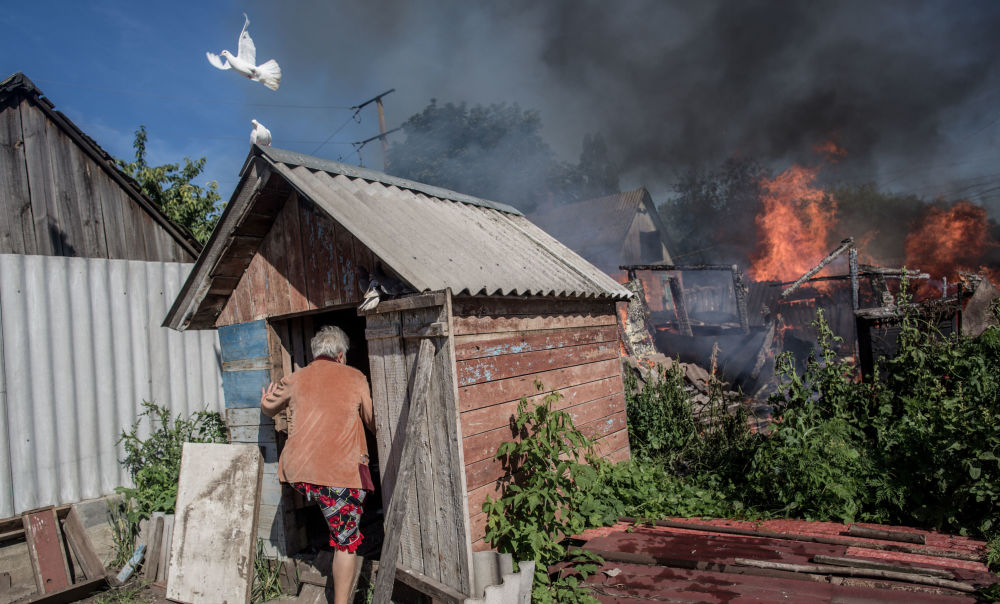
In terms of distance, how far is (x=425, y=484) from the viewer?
4.52m

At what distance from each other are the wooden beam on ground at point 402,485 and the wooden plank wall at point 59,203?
20.7ft

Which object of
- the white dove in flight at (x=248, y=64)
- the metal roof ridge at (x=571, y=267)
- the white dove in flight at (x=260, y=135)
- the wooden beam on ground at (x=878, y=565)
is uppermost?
the white dove in flight at (x=248, y=64)

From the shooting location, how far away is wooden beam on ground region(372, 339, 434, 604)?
3.97 metres

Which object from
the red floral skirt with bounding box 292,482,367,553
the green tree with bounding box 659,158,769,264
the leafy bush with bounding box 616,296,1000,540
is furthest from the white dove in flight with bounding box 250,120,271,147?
the green tree with bounding box 659,158,769,264

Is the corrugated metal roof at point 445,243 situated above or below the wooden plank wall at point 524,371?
above

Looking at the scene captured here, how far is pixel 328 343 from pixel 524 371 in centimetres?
176

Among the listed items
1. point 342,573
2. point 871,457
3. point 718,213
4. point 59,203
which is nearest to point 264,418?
point 342,573

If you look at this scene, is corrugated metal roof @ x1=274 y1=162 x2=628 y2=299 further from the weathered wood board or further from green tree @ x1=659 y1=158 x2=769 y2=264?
green tree @ x1=659 y1=158 x2=769 y2=264

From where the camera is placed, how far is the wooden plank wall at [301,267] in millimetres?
5086

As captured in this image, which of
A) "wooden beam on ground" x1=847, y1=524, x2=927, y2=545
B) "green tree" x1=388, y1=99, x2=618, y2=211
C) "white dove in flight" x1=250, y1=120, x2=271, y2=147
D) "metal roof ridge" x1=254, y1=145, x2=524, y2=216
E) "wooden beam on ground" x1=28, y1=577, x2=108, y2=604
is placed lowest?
"wooden beam on ground" x1=28, y1=577, x2=108, y2=604

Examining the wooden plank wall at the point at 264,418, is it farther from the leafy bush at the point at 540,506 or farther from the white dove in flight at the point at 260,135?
the leafy bush at the point at 540,506

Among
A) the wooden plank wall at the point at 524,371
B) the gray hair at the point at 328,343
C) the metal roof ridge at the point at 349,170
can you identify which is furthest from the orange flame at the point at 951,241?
the gray hair at the point at 328,343

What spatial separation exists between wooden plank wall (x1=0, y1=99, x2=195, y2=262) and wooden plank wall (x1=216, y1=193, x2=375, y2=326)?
3.10 metres

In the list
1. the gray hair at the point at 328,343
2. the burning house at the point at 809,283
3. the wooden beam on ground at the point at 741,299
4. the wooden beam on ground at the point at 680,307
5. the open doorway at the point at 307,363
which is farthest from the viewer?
the wooden beam on ground at the point at 680,307
